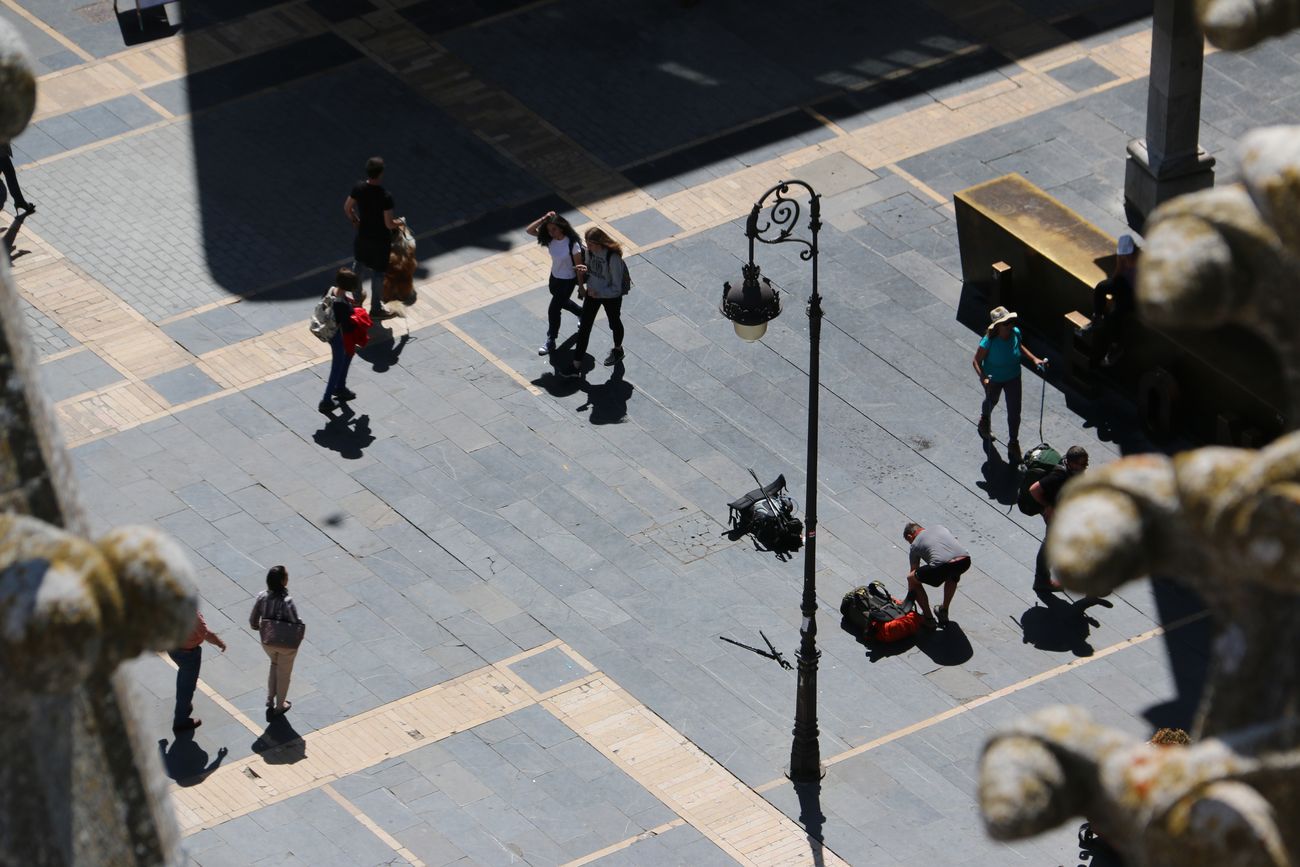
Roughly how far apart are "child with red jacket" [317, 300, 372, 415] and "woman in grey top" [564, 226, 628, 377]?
93.2 inches

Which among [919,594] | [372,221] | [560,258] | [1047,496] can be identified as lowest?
[919,594]

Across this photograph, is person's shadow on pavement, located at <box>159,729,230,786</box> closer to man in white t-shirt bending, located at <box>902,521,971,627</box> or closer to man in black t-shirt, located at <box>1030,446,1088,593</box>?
man in white t-shirt bending, located at <box>902,521,971,627</box>

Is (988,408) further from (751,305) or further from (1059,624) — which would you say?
(751,305)

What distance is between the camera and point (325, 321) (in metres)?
28.7

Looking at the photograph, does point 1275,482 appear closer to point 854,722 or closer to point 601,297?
point 854,722

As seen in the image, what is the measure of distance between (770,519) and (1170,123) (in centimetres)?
817

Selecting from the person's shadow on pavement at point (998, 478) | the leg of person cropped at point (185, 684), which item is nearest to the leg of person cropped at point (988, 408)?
the person's shadow on pavement at point (998, 478)

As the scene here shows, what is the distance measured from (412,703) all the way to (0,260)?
61.3 ft

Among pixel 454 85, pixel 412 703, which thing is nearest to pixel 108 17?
pixel 454 85

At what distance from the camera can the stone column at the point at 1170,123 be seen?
31.3 m

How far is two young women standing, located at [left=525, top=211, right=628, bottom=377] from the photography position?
29281mm

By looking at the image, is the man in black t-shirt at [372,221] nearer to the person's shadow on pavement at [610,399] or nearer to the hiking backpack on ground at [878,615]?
the person's shadow on pavement at [610,399]

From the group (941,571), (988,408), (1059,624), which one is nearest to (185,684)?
(941,571)

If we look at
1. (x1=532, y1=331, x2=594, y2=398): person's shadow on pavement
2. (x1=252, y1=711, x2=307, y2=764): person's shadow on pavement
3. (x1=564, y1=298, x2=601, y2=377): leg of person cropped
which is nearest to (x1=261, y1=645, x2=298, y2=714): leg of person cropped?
(x1=252, y1=711, x2=307, y2=764): person's shadow on pavement
